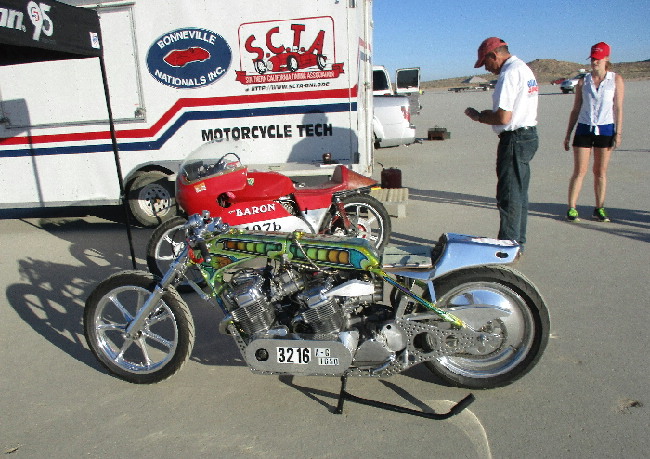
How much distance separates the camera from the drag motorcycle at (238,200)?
4973mm

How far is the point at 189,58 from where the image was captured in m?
6.93

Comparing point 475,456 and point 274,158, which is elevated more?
point 274,158

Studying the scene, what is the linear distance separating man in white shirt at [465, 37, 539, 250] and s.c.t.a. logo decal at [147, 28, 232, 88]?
3.42 m

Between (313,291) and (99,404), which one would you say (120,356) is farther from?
(313,291)

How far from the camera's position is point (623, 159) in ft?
35.6

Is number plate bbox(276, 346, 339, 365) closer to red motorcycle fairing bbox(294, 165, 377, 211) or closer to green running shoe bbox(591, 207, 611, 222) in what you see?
red motorcycle fairing bbox(294, 165, 377, 211)

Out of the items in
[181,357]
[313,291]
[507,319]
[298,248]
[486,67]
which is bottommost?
Answer: [181,357]

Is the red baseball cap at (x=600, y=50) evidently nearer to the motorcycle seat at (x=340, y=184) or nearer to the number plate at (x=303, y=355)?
the motorcycle seat at (x=340, y=184)

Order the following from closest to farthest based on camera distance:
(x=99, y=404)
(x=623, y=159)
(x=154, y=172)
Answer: (x=99, y=404), (x=154, y=172), (x=623, y=159)

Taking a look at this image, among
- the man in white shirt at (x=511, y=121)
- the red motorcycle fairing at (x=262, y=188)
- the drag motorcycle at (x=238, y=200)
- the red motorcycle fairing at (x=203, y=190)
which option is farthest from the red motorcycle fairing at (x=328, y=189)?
the man in white shirt at (x=511, y=121)

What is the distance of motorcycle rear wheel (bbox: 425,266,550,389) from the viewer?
312 cm

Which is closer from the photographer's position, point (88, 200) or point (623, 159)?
point (88, 200)

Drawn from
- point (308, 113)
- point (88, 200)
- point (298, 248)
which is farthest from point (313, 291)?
point (88, 200)

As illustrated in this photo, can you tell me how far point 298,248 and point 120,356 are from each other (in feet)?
5.00
